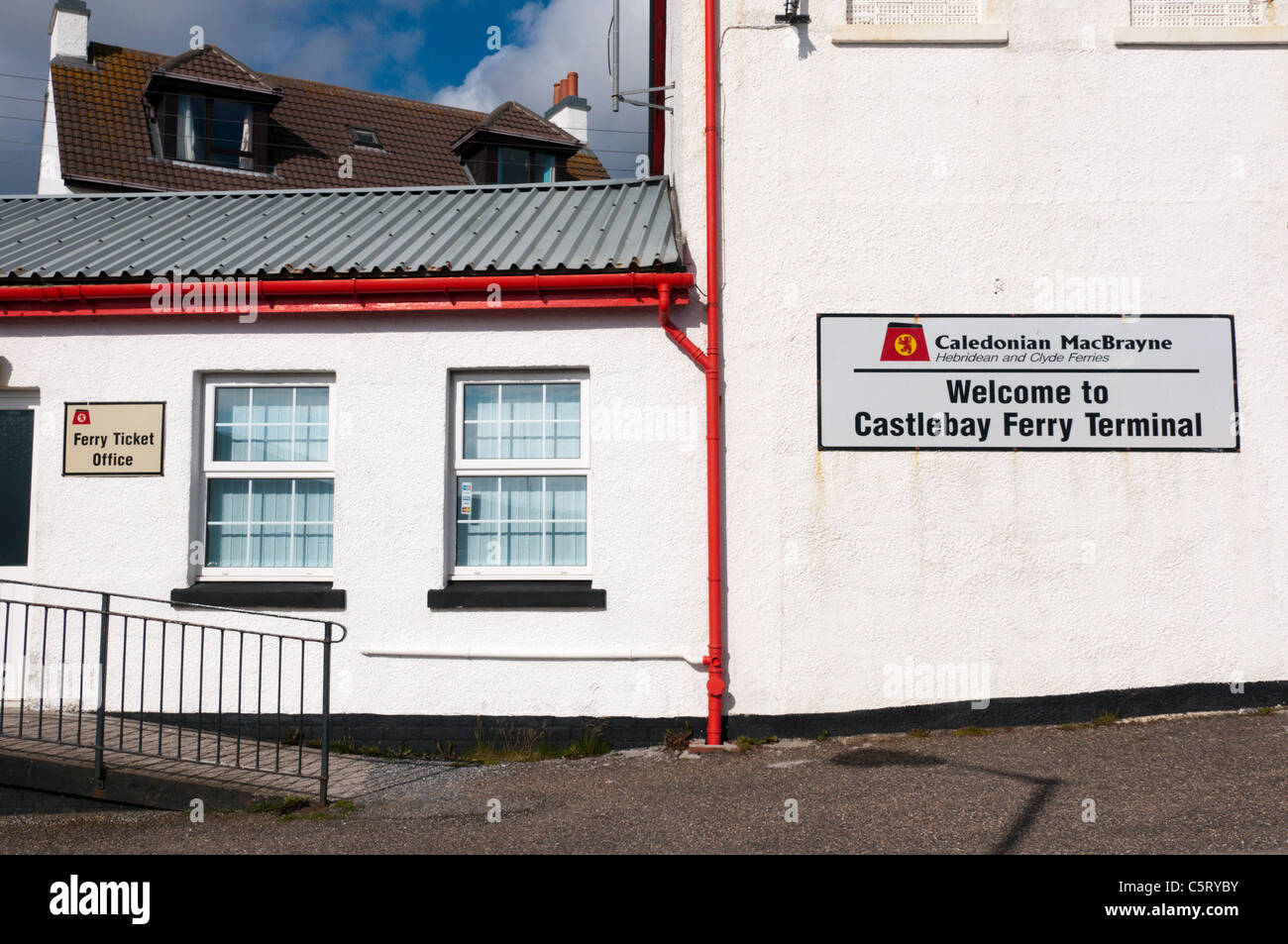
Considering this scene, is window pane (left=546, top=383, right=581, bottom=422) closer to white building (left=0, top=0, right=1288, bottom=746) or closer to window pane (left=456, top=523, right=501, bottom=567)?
white building (left=0, top=0, right=1288, bottom=746)

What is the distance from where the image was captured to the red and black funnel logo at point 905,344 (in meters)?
7.46

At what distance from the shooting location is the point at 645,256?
7.57m

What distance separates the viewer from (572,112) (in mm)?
28812

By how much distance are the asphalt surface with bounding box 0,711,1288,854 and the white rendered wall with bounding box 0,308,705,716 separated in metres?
0.69

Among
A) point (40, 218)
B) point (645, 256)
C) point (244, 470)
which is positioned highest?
point (40, 218)

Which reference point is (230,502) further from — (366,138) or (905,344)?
(366,138)

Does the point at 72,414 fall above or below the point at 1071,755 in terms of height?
above

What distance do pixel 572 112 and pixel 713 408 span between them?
23.6 meters

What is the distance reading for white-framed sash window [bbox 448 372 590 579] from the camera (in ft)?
25.2

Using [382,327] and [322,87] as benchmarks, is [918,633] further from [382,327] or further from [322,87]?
[322,87]

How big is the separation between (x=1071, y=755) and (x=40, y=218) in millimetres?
9602

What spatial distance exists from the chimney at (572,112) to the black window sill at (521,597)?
76.3 ft

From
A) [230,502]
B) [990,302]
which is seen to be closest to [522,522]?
[230,502]
